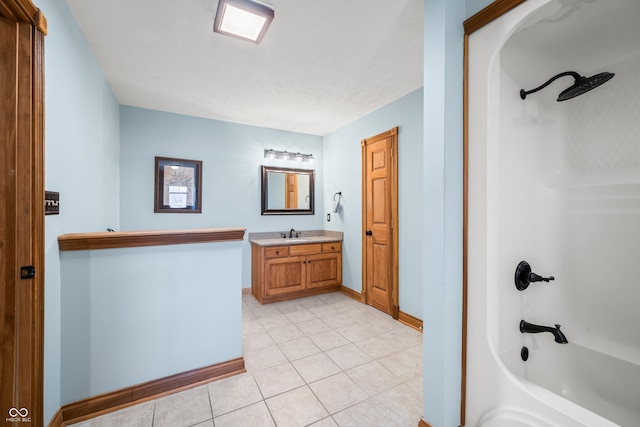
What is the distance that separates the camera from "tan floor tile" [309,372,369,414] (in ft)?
5.78

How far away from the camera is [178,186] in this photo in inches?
Answer: 143

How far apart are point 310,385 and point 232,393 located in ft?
1.80

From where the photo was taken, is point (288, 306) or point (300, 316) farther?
point (288, 306)

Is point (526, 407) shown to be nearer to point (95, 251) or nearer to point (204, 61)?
point (95, 251)

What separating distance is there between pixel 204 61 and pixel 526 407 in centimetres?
318

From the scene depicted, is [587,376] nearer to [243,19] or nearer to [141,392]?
[141,392]

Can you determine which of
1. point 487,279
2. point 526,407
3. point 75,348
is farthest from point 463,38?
point 75,348

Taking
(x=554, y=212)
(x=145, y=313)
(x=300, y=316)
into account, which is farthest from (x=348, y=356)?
(x=554, y=212)

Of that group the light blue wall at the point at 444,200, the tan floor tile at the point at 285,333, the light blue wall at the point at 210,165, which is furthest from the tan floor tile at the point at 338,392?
the light blue wall at the point at 210,165

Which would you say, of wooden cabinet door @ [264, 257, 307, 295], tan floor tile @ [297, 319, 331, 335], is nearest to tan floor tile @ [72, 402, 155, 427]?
tan floor tile @ [297, 319, 331, 335]

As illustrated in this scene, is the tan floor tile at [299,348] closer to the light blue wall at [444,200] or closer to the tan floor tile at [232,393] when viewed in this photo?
the tan floor tile at [232,393]

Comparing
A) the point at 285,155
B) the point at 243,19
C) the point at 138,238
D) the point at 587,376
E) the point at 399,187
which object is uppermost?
the point at 243,19

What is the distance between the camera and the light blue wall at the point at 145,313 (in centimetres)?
163

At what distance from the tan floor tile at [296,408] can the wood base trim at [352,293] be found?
2.00 metres
